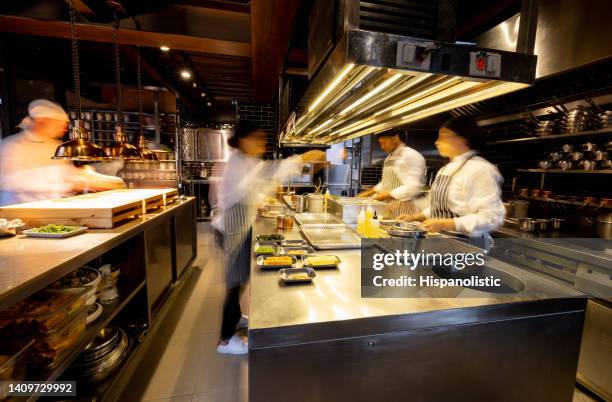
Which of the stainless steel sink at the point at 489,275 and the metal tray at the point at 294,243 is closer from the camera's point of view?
the stainless steel sink at the point at 489,275

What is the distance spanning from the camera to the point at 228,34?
3080 mm

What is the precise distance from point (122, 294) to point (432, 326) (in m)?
2.03

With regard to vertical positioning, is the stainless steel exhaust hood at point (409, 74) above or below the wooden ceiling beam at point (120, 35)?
below

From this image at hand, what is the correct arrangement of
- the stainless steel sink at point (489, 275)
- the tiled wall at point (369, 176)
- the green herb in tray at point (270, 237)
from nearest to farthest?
the stainless steel sink at point (489, 275) < the green herb in tray at point (270, 237) < the tiled wall at point (369, 176)

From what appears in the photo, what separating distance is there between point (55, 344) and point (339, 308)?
133cm

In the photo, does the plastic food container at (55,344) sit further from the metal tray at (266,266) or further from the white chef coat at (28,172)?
the white chef coat at (28,172)

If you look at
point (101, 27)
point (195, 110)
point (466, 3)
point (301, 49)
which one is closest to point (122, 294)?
point (101, 27)

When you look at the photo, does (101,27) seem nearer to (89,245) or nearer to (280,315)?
(89,245)

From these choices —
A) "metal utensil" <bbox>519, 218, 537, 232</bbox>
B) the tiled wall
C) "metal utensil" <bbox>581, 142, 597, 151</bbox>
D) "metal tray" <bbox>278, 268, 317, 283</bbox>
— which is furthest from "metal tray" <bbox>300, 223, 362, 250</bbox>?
the tiled wall

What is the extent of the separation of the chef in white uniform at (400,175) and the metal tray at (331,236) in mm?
935

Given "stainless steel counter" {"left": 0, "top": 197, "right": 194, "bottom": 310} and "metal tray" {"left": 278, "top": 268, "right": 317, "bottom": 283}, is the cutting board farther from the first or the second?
"metal tray" {"left": 278, "top": 268, "right": 317, "bottom": 283}

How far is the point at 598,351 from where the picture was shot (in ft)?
5.79

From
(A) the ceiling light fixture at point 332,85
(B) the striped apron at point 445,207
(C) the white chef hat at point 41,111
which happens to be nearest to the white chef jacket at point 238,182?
(A) the ceiling light fixture at point 332,85

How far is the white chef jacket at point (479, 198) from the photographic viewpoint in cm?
169
